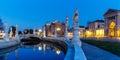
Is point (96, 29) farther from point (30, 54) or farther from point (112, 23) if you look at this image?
point (30, 54)

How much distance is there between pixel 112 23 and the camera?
91.2 metres

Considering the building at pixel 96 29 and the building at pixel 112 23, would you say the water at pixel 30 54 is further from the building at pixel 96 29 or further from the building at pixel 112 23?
the building at pixel 96 29

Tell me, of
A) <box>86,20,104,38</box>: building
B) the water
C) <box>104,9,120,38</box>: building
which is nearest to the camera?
the water

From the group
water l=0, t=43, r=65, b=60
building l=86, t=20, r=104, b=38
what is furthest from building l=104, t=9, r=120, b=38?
water l=0, t=43, r=65, b=60

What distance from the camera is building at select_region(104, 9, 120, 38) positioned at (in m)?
85.2

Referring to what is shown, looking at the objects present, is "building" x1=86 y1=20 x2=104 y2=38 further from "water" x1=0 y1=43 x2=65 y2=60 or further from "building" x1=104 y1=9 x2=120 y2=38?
"water" x1=0 y1=43 x2=65 y2=60

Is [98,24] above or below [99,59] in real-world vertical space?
above

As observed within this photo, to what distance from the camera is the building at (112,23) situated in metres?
85.2

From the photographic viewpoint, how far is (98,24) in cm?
11775

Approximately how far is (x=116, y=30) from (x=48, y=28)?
48.1m

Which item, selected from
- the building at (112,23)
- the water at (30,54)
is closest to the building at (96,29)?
the building at (112,23)

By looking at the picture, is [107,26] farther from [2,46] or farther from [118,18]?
[2,46]

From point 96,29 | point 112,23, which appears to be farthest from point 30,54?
point 96,29

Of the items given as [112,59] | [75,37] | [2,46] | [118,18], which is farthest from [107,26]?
[112,59]
